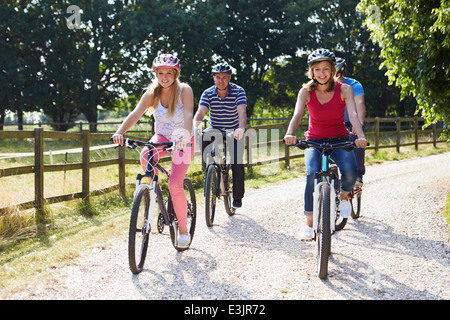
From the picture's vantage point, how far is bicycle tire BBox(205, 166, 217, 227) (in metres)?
5.82

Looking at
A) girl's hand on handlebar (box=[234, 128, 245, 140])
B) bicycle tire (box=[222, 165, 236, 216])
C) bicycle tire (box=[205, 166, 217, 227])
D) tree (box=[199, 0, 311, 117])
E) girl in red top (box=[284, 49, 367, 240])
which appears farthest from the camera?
tree (box=[199, 0, 311, 117])

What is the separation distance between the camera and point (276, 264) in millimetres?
4305

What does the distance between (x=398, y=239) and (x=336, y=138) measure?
1.58m

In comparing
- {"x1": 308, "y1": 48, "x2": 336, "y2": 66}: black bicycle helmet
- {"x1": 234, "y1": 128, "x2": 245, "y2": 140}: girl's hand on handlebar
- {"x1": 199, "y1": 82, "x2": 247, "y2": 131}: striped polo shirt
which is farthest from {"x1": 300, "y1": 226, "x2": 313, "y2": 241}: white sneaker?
{"x1": 199, "y1": 82, "x2": 247, "y2": 131}: striped polo shirt

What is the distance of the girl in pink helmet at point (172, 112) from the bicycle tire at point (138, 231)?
1.40 ft

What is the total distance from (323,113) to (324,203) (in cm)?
100

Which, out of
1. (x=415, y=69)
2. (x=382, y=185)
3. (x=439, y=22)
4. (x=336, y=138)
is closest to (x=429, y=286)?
(x=336, y=138)

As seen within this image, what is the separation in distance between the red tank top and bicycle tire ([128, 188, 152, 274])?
174cm

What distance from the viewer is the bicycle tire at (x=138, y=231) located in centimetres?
384

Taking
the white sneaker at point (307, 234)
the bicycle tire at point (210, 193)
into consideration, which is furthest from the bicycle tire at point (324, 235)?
the bicycle tire at point (210, 193)

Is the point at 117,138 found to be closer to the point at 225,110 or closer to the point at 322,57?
the point at 322,57

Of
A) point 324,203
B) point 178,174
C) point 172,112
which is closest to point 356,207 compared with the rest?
point 324,203

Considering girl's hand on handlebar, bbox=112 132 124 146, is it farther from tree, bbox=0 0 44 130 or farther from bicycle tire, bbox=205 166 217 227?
tree, bbox=0 0 44 130

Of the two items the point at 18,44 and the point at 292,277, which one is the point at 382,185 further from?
the point at 18,44
